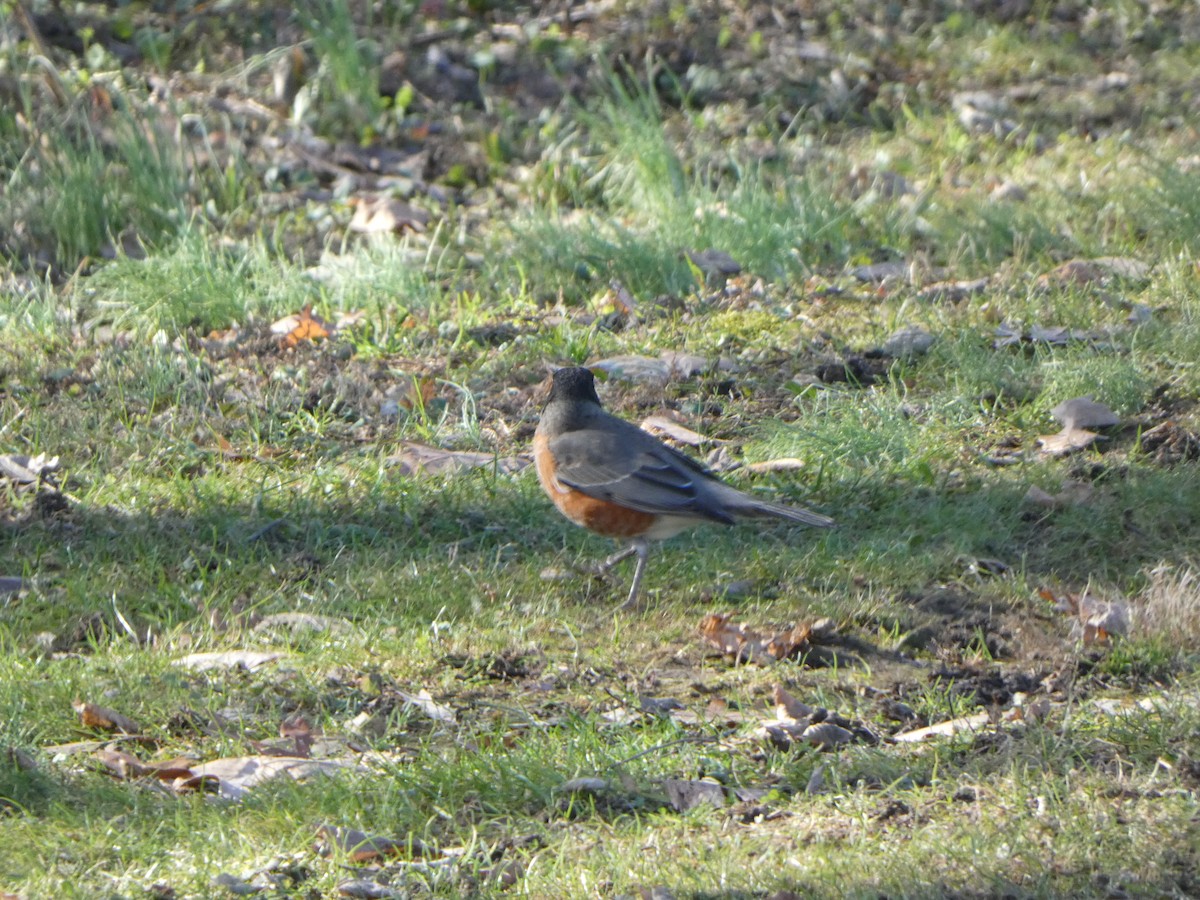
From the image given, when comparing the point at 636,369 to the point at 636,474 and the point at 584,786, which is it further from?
the point at 584,786

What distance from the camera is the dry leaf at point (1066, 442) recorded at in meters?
5.48

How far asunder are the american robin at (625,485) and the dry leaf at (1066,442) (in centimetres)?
115

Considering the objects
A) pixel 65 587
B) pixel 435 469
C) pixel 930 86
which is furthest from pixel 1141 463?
pixel 930 86

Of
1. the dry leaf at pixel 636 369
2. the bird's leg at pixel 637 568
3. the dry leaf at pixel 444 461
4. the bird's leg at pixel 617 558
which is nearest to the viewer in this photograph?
the bird's leg at pixel 637 568

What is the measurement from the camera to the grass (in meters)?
3.39

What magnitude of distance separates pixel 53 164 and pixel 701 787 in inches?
215

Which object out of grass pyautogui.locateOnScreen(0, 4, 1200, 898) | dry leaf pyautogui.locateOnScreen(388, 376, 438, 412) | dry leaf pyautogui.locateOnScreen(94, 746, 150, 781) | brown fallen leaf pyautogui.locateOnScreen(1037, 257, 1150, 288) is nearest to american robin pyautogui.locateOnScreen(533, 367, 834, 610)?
grass pyautogui.locateOnScreen(0, 4, 1200, 898)

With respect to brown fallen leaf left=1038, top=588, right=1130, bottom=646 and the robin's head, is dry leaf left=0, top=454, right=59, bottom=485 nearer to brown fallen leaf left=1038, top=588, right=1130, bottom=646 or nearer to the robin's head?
the robin's head

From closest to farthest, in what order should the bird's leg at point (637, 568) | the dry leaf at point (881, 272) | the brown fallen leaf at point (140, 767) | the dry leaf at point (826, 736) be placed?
1. the brown fallen leaf at point (140, 767)
2. the dry leaf at point (826, 736)
3. the bird's leg at point (637, 568)
4. the dry leaf at point (881, 272)

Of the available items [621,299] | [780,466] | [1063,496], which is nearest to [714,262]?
[621,299]

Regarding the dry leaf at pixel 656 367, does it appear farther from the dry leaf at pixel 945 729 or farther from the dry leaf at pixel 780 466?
the dry leaf at pixel 945 729

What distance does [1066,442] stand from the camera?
217 inches

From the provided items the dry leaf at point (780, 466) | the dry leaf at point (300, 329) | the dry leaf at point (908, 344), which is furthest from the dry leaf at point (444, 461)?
the dry leaf at point (908, 344)

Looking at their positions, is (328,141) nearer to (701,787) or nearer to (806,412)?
(806,412)
